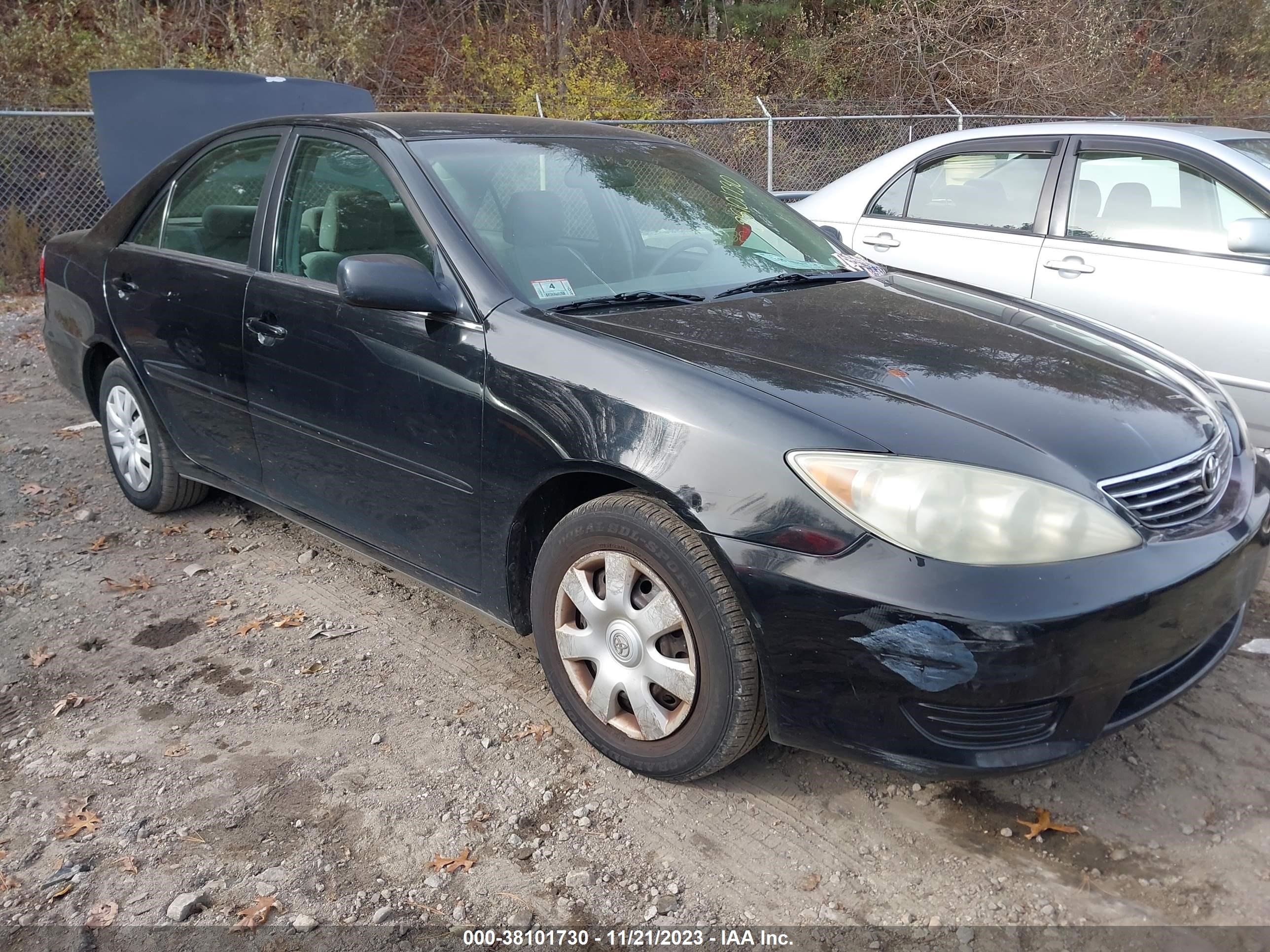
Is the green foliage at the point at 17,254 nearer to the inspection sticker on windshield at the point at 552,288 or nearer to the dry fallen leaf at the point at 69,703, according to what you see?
the dry fallen leaf at the point at 69,703

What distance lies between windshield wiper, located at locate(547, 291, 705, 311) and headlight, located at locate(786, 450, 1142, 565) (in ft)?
3.08

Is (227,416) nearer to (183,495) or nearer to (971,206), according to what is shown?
(183,495)

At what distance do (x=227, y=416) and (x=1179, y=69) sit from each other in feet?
75.6

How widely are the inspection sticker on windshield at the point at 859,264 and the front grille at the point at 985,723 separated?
186 cm

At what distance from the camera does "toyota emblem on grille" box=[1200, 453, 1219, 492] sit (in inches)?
101

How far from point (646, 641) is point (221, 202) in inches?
101

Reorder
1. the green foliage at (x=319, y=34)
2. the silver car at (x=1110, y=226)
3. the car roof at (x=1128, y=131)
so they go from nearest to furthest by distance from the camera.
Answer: the silver car at (x=1110, y=226) < the car roof at (x=1128, y=131) < the green foliage at (x=319, y=34)

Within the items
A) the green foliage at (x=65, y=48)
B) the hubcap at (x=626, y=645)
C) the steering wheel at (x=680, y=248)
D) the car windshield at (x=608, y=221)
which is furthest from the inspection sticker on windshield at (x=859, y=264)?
the green foliage at (x=65, y=48)

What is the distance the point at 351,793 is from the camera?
2.73 m

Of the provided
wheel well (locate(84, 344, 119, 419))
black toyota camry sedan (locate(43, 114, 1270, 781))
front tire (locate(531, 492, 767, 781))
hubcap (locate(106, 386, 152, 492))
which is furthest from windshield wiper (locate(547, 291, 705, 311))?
wheel well (locate(84, 344, 119, 419))

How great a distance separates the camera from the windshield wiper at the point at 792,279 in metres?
3.22

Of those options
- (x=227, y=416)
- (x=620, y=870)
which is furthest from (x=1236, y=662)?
(x=227, y=416)

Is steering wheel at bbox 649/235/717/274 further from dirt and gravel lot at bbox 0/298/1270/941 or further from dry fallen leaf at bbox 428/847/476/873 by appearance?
dry fallen leaf at bbox 428/847/476/873

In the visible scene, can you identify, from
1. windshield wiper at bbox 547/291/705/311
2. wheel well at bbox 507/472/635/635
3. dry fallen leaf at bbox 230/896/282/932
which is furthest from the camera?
windshield wiper at bbox 547/291/705/311
